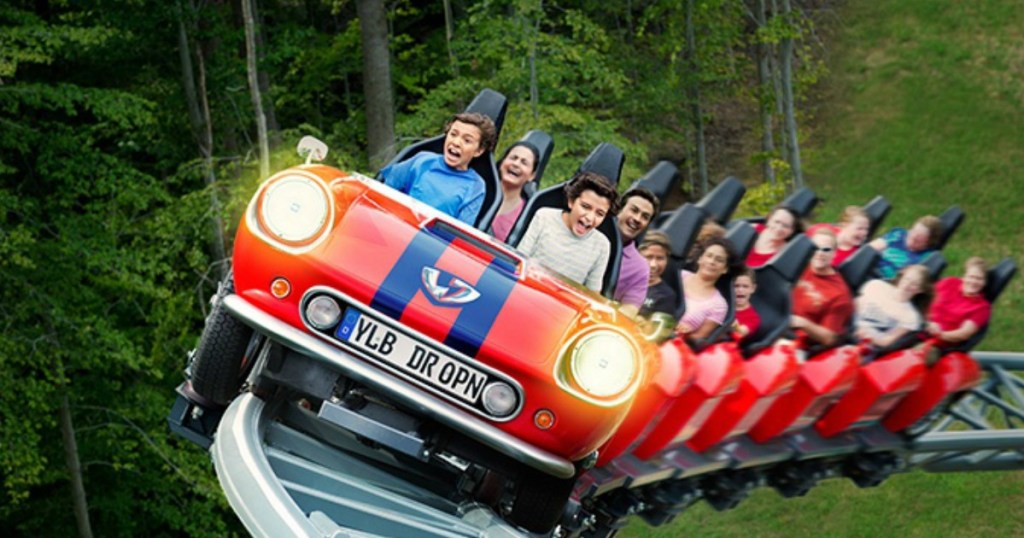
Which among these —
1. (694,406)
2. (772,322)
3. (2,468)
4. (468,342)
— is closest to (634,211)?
(694,406)

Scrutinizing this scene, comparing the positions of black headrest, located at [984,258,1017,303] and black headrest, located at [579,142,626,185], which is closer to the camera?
black headrest, located at [579,142,626,185]

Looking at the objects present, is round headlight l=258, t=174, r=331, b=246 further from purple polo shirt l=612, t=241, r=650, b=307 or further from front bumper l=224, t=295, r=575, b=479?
purple polo shirt l=612, t=241, r=650, b=307

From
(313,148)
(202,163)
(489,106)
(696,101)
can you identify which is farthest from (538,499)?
(696,101)

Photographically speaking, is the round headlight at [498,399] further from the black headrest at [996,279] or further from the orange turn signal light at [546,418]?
the black headrest at [996,279]

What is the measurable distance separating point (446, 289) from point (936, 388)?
A: 5916 millimetres

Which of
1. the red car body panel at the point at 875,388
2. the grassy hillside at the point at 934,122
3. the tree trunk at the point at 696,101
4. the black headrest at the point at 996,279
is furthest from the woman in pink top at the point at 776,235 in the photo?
the tree trunk at the point at 696,101

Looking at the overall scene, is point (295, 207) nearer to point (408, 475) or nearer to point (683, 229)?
point (408, 475)

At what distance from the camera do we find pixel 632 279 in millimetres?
8109

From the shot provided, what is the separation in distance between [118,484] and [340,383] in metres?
15.5

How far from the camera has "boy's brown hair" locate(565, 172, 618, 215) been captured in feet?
23.6

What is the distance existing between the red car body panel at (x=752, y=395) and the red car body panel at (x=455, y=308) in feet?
9.98

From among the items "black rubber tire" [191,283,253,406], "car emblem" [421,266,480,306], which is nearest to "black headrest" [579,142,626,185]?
"car emblem" [421,266,480,306]

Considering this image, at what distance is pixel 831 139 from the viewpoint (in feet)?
102

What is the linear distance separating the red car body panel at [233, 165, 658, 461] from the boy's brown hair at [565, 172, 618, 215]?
1.07m
